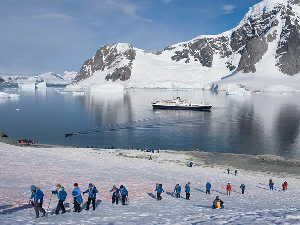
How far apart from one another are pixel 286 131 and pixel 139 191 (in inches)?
3013

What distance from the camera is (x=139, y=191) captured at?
3416 centimetres

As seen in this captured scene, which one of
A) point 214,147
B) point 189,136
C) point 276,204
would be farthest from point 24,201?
point 189,136

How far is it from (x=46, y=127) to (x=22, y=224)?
281 ft

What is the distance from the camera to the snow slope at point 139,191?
24.1 meters

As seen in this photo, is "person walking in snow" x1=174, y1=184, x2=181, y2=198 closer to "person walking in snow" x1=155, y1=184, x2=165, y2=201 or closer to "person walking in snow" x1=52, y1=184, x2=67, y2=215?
"person walking in snow" x1=155, y1=184, x2=165, y2=201

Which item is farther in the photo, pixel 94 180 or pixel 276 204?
pixel 94 180

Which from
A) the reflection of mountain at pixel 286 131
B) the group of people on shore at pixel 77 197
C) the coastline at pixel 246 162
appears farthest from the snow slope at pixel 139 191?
the reflection of mountain at pixel 286 131

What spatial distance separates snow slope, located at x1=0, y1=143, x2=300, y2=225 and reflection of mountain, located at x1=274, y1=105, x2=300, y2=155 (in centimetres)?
3224

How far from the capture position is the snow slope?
24.1 meters

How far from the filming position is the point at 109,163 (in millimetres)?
48562

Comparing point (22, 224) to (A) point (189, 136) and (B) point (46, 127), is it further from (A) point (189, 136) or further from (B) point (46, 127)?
(B) point (46, 127)

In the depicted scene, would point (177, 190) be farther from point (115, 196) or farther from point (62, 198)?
point (62, 198)

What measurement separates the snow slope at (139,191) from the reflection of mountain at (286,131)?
32.2 meters

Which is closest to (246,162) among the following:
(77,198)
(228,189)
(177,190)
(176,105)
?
(228,189)
